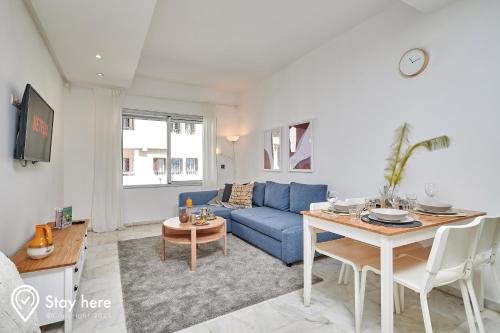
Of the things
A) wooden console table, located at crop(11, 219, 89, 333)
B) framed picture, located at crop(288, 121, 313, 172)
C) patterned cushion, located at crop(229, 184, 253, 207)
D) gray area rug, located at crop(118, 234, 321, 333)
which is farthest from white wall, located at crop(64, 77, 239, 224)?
wooden console table, located at crop(11, 219, 89, 333)

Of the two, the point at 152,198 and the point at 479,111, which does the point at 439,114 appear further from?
the point at 152,198

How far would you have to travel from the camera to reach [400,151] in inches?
100

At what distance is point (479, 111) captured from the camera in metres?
2.01

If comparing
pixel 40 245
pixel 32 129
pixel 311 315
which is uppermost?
pixel 32 129

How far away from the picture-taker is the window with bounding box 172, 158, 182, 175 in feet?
17.2

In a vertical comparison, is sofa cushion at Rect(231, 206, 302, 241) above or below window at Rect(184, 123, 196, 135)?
below

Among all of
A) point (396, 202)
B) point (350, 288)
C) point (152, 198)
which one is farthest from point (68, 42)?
point (350, 288)

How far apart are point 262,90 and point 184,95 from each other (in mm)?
1646

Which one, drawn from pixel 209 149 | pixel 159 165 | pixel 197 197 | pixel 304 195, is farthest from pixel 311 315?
pixel 159 165

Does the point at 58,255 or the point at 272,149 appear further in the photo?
the point at 272,149

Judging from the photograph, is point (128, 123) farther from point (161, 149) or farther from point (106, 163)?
point (106, 163)

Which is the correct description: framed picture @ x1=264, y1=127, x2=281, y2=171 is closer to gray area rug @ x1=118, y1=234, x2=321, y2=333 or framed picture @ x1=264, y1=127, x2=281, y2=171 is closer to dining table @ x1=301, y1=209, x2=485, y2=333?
gray area rug @ x1=118, y1=234, x2=321, y2=333

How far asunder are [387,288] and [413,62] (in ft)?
7.09

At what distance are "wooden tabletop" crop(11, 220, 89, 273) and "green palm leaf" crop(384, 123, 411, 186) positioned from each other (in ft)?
9.39
